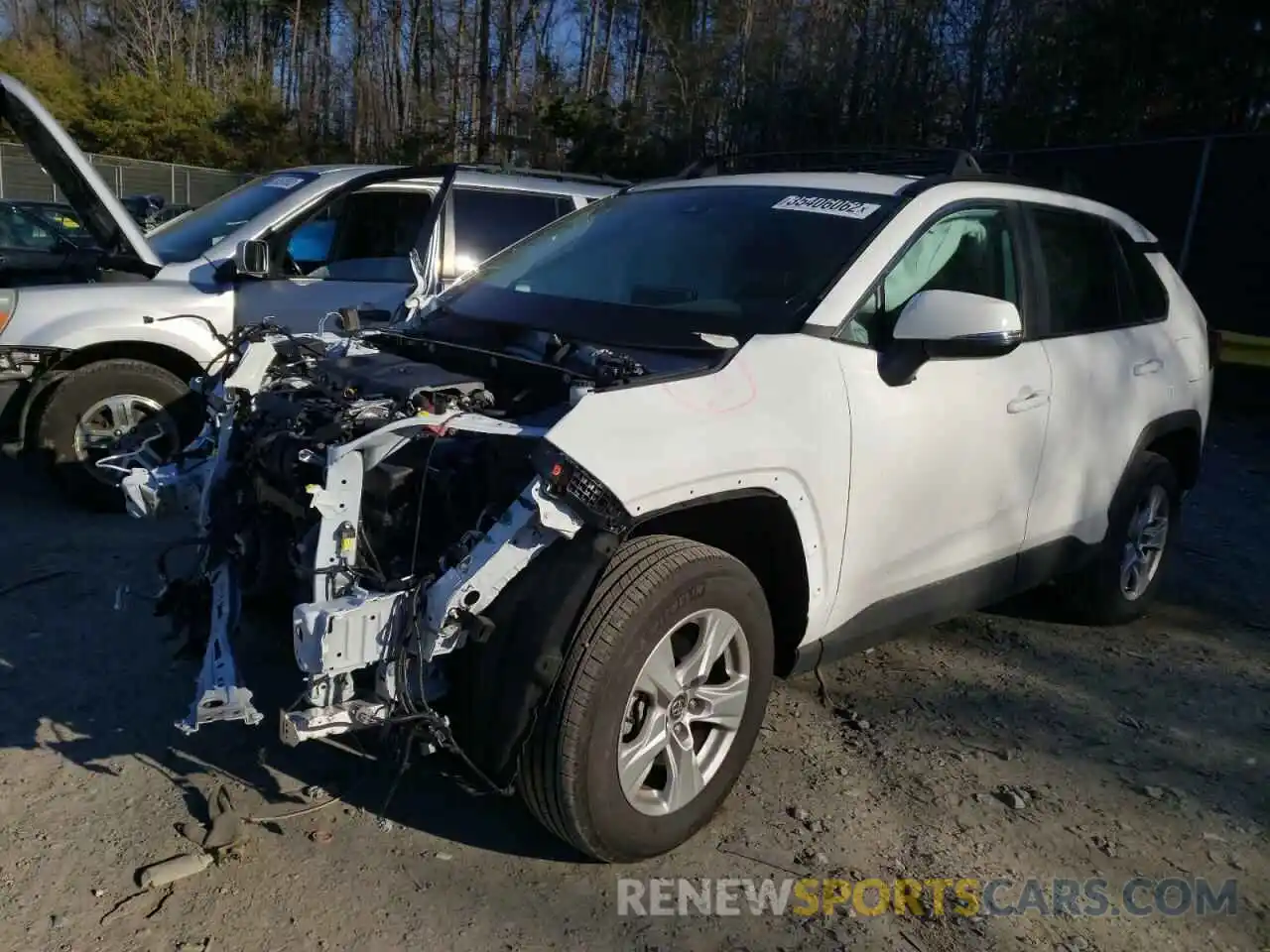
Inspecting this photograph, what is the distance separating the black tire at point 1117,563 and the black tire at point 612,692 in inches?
91.7

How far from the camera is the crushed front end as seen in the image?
259 centimetres

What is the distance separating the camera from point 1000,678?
435 cm

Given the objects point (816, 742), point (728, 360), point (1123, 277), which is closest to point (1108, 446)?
point (1123, 277)

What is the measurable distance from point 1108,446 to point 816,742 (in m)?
1.83

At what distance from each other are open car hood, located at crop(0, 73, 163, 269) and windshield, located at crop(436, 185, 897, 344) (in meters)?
2.61

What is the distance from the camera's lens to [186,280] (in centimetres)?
600

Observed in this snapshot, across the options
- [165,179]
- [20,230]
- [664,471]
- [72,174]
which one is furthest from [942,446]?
[165,179]

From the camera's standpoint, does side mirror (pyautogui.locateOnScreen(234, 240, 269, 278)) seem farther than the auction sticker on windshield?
Yes

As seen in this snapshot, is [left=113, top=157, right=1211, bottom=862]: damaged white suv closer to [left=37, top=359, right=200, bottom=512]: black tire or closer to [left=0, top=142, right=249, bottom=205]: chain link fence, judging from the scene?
[left=37, top=359, right=200, bottom=512]: black tire

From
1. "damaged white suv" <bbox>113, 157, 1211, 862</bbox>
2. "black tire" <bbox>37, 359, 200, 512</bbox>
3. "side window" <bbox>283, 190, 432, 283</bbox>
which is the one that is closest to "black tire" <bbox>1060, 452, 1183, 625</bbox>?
"damaged white suv" <bbox>113, 157, 1211, 862</bbox>

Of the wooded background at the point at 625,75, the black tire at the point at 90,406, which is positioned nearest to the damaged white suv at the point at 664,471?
the black tire at the point at 90,406

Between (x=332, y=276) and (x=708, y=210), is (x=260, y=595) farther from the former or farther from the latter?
(x=332, y=276)

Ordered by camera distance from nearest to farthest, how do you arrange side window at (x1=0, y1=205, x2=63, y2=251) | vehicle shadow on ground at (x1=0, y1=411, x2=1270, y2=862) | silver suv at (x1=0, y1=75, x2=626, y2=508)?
vehicle shadow on ground at (x1=0, y1=411, x2=1270, y2=862), silver suv at (x1=0, y1=75, x2=626, y2=508), side window at (x1=0, y1=205, x2=63, y2=251)

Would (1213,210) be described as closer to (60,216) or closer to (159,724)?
(60,216)
